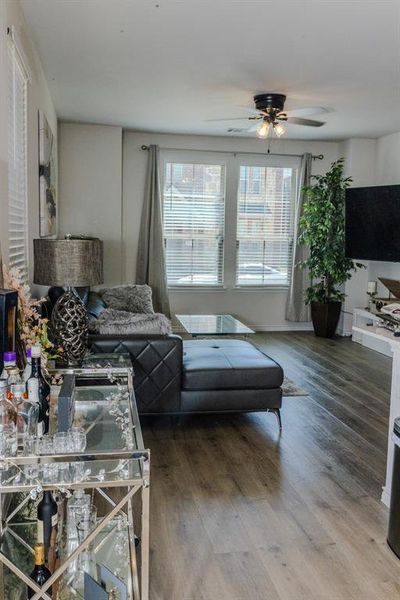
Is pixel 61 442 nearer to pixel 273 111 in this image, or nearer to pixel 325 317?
pixel 273 111

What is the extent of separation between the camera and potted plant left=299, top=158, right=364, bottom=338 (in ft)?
22.0

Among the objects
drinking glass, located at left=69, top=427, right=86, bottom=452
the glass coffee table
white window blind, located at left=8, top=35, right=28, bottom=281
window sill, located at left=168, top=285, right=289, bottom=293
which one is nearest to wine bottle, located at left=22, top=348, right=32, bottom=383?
drinking glass, located at left=69, top=427, right=86, bottom=452

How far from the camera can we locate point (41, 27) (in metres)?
3.38

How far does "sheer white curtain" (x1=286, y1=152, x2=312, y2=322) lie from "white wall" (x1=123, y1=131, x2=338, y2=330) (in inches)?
5.9

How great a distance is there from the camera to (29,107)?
3.43 m

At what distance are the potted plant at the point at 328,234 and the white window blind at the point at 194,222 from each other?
48.0 inches

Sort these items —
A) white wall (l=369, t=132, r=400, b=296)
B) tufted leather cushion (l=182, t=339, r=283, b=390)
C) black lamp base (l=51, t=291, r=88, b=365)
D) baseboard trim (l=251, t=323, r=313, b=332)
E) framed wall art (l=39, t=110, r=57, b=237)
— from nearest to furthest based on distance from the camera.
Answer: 1. black lamp base (l=51, t=291, r=88, b=365)
2. tufted leather cushion (l=182, t=339, r=283, b=390)
3. framed wall art (l=39, t=110, r=57, b=237)
4. white wall (l=369, t=132, r=400, b=296)
5. baseboard trim (l=251, t=323, r=313, b=332)

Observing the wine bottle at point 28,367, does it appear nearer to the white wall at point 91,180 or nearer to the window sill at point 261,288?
the white wall at point 91,180

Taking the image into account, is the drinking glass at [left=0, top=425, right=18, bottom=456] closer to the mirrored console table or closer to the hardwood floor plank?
the mirrored console table

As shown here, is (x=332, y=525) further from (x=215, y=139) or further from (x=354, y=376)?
(x=215, y=139)

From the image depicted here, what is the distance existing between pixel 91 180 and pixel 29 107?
10.6 feet

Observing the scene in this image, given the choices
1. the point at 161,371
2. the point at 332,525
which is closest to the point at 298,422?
the point at 161,371

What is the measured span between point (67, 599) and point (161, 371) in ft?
6.48

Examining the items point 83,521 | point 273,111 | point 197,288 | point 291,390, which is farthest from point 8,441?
point 197,288
